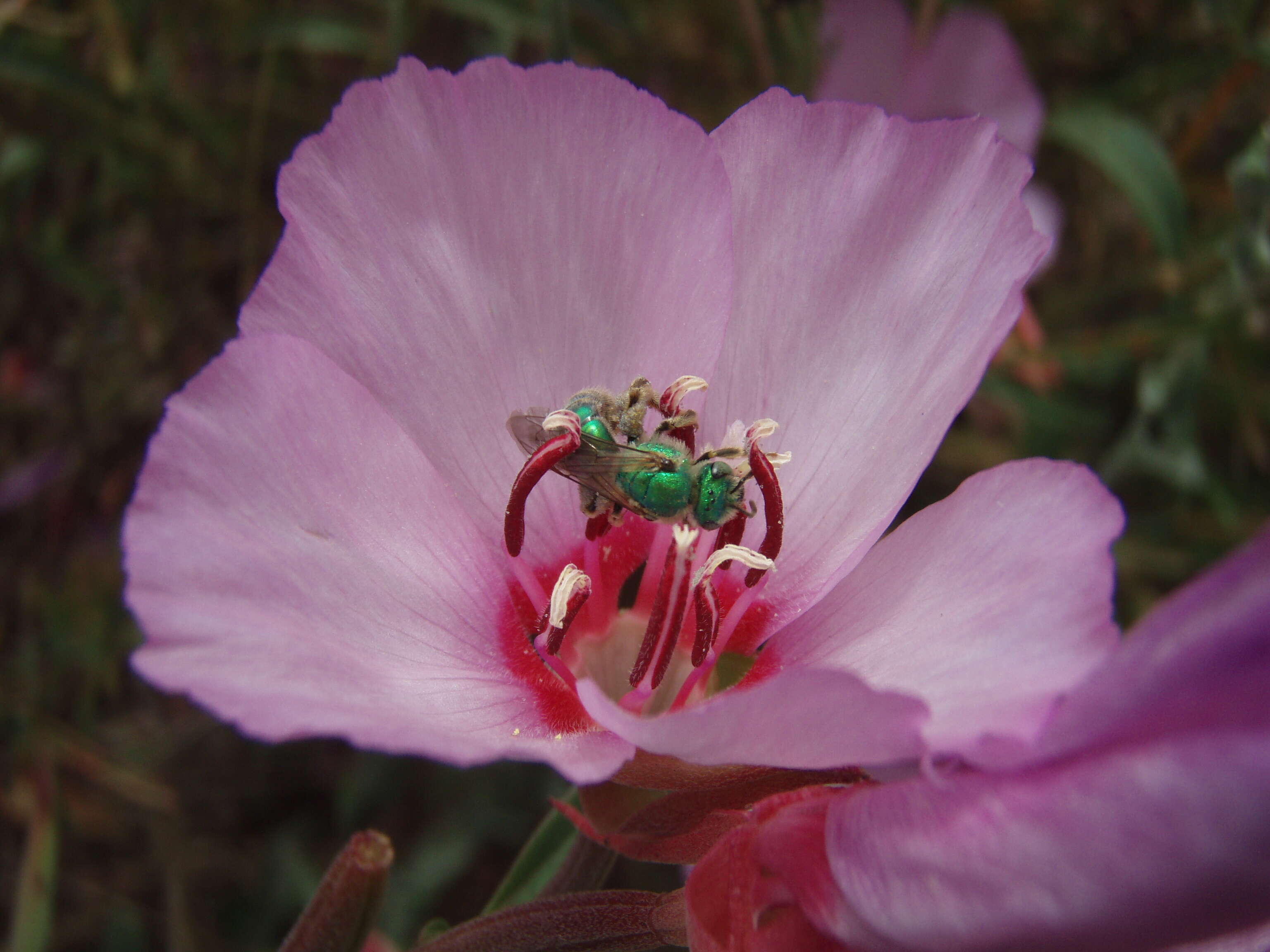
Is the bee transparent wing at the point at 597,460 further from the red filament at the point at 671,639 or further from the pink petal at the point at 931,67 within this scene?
the pink petal at the point at 931,67

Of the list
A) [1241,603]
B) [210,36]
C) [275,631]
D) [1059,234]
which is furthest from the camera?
[1059,234]

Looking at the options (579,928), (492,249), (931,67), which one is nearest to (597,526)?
(492,249)

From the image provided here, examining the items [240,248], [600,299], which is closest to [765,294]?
[600,299]

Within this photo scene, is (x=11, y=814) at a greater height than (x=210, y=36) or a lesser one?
lesser

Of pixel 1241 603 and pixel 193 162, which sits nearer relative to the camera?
pixel 1241 603

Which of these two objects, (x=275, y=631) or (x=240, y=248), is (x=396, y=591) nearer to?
(x=275, y=631)

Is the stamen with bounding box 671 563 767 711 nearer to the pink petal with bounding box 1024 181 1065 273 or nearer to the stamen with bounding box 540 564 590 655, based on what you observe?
the stamen with bounding box 540 564 590 655

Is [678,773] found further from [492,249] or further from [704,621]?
[492,249]

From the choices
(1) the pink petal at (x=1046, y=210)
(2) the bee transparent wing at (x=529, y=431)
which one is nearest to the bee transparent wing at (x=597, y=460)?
(2) the bee transparent wing at (x=529, y=431)
